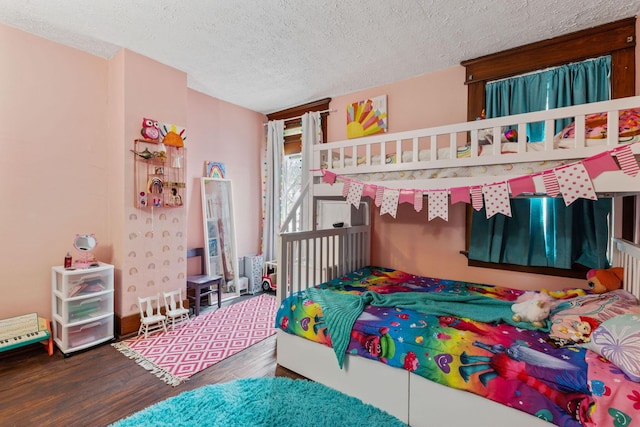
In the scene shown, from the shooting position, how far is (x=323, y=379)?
6.86ft

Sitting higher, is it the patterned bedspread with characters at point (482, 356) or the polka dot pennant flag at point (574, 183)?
the polka dot pennant flag at point (574, 183)

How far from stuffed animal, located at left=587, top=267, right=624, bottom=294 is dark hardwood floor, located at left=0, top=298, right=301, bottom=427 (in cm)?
216

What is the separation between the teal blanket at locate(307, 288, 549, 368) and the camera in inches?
75.2

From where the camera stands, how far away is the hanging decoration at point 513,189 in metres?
1.57

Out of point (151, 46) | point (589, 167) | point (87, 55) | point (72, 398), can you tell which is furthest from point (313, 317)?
point (87, 55)

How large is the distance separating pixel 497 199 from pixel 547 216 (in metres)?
1.04

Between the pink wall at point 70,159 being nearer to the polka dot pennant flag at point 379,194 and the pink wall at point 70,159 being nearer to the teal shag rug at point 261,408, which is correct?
the teal shag rug at point 261,408

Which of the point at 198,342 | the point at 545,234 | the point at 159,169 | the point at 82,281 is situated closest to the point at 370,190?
the point at 545,234

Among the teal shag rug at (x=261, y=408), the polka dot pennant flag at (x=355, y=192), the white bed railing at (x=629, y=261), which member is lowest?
the teal shag rug at (x=261, y=408)

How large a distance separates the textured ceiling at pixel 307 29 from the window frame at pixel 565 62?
78mm

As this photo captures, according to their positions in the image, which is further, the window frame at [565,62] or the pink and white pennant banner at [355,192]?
the pink and white pennant banner at [355,192]

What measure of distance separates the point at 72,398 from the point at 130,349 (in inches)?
26.0

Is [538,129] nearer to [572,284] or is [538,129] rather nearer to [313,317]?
[572,284]

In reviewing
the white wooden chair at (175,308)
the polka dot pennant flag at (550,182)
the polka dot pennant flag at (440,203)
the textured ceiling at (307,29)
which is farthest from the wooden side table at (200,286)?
the polka dot pennant flag at (550,182)
